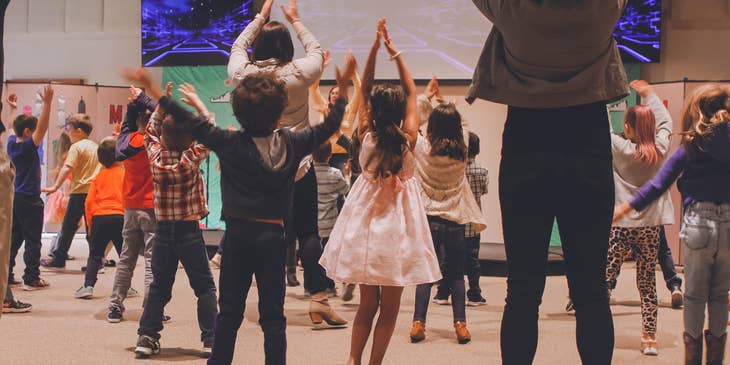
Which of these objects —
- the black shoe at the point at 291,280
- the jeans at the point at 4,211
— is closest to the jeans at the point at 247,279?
the jeans at the point at 4,211

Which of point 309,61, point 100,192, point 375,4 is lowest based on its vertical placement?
point 100,192

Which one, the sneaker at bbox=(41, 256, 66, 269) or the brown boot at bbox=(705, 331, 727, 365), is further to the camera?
the sneaker at bbox=(41, 256, 66, 269)

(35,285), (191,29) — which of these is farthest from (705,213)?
(191,29)

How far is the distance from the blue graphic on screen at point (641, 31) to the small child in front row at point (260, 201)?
7.34 m

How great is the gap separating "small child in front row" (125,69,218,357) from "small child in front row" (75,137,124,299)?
2.09 meters

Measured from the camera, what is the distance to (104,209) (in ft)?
19.8

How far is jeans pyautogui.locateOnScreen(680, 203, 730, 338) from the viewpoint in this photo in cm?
332

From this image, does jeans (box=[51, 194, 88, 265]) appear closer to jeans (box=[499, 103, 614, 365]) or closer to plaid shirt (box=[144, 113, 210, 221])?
plaid shirt (box=[144, 113, 210, 221])

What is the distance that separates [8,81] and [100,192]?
634cm

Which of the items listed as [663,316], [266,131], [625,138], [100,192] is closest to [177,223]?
[266,131]

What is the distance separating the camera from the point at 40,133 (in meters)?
5.52

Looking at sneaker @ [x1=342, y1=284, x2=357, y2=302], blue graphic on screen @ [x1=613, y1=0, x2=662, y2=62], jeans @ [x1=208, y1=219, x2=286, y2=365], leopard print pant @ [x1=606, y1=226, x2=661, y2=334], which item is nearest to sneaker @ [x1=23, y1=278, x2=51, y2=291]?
sneaker @ [x1=342, y1=284, x2=357, y2=302]

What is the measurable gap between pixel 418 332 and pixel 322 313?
62 centimetres

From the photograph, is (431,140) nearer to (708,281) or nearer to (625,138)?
(625,138)
